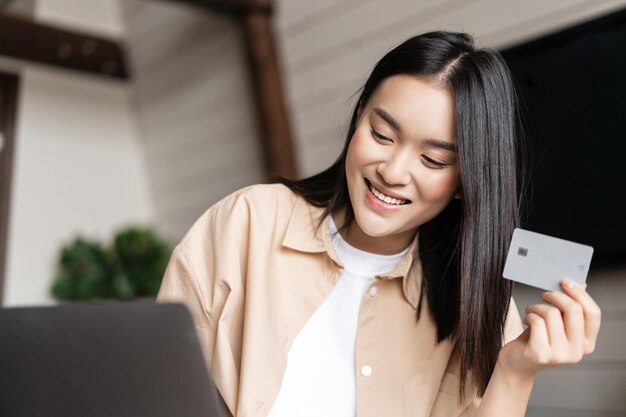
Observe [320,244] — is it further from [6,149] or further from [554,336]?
[6,149]

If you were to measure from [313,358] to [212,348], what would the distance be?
0.16 m

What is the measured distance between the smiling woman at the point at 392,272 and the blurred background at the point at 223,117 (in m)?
1.02

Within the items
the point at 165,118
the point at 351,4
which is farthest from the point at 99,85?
the point at 351,4

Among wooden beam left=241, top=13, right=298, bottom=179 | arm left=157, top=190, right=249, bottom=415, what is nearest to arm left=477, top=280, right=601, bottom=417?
arm left=157, top=190, right=249, bottom=415

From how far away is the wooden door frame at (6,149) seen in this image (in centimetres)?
380

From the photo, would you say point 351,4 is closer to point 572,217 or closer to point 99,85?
point 572,217

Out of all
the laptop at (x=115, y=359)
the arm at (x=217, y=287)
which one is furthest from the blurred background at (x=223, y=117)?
the laptop at (x=115, y=359)

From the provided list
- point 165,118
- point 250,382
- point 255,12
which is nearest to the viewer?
point 250,382

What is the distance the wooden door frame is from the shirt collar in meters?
2.97

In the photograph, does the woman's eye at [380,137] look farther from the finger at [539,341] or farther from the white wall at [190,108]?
the white wall at [190,108]

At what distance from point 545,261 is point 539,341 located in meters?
0.11

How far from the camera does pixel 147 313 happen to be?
2.12ft

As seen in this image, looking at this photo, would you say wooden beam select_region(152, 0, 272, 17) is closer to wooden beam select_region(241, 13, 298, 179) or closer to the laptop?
wooden beam select_region(241, 13, 298, 179)

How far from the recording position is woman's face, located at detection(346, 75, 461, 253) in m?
1.08
